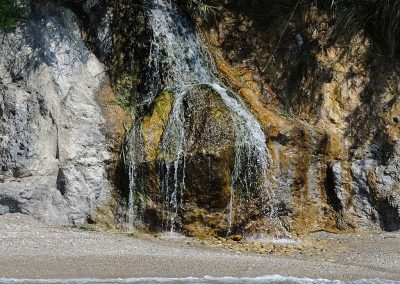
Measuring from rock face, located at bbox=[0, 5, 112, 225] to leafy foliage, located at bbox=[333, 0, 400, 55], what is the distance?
348 cm

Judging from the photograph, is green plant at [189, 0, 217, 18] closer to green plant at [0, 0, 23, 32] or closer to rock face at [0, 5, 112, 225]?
rock face at [0, 5, 112, 225]

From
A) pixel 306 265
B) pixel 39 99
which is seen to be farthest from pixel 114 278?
pixel 39 99

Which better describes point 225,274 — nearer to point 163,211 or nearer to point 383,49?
point 163,211

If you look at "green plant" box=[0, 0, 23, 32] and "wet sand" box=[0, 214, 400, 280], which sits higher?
"green plant" box=[0, 0, 23, 32]

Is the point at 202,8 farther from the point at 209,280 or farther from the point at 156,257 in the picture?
the point at 209,280

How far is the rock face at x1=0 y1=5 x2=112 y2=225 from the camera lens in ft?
30.2

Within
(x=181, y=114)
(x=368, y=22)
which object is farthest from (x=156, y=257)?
(x=368, y=22)

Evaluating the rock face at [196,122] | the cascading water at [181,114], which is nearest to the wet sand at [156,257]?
the rock face at [196,122]

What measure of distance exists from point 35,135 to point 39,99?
48 cm

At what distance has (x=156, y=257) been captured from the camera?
7621mm

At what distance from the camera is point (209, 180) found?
9.03 meters

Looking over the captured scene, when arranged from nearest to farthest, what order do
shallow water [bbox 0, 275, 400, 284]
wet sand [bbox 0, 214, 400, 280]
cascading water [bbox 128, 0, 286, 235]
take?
shallow water [bbox 0, 275, 400, 284] < wet sand [bbox 0, 214, 400, 280] < cascading water [bbox 128, 0, 286, 235]

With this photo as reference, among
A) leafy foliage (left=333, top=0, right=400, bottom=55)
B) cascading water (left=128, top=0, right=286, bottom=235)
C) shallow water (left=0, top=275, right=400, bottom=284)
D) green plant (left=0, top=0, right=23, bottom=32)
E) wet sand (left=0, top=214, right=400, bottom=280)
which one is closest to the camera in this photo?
shallow water (left=0, top=275, right=400, bottom=284)

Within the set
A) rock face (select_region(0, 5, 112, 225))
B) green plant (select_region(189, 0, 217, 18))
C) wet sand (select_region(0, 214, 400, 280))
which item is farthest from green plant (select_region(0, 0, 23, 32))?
wet sand (select_region(0, 214, 400, 280))
